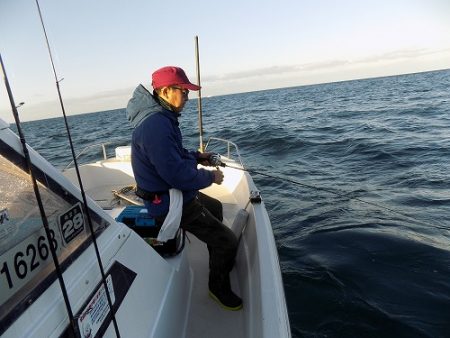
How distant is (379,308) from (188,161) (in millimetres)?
2726

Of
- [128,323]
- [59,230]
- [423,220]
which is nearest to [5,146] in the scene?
[59,230]

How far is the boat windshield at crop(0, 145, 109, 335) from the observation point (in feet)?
4.07

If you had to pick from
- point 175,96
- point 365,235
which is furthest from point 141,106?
point 365,235

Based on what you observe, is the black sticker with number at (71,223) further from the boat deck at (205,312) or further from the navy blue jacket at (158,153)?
the boat deck at (205,312)

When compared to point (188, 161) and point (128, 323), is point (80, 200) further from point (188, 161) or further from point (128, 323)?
point (188, 161)

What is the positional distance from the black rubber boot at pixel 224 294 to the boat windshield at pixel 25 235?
6.07 ft

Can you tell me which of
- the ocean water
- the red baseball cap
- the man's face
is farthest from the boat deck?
the red baseball cap

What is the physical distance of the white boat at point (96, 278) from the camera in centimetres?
130

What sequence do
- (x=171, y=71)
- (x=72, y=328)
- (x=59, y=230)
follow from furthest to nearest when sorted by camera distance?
(x=171, y=71) → (x=59, y=230) → (x=72, y=328)

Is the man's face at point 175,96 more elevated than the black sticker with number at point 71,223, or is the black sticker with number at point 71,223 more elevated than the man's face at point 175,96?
the man's face at point 175,96

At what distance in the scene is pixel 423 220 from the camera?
18.6ft

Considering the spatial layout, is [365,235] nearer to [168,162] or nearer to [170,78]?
[168,162]

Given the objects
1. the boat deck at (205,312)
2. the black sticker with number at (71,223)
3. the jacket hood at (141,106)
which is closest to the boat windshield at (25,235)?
the black sticker with number at (71,223)

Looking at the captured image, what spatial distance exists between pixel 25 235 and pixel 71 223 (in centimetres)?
32
